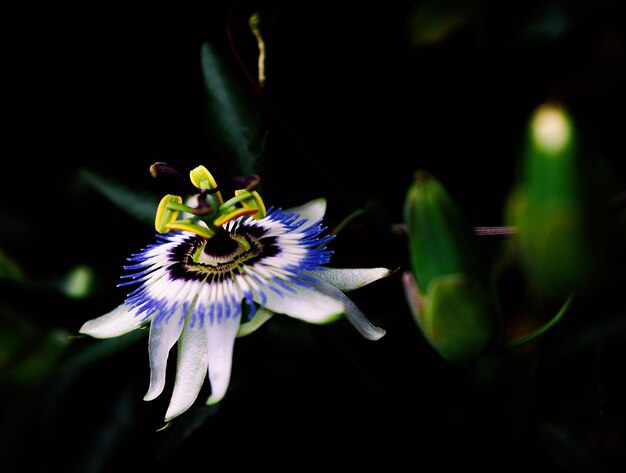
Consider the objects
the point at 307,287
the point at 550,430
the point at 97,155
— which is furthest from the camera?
the point at 97,155

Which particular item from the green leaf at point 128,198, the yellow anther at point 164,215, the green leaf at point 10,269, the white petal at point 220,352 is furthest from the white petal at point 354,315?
the green leaf at point 10,269

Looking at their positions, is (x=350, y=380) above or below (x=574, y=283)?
below

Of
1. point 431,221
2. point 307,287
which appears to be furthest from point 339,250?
point 431,221

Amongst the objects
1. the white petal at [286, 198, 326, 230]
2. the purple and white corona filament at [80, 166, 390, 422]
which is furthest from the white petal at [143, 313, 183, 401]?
the white petal at [286, 198, 326, 230]

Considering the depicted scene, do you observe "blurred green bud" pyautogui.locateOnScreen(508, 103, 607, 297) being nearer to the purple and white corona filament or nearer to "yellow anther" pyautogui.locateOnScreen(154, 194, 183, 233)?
the purple and white corona filament

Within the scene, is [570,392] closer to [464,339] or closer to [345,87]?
[464,339]

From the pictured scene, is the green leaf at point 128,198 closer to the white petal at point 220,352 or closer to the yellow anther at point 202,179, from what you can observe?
the yellow anther at point 202,179

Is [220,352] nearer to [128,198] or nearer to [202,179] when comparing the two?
[202,179]
